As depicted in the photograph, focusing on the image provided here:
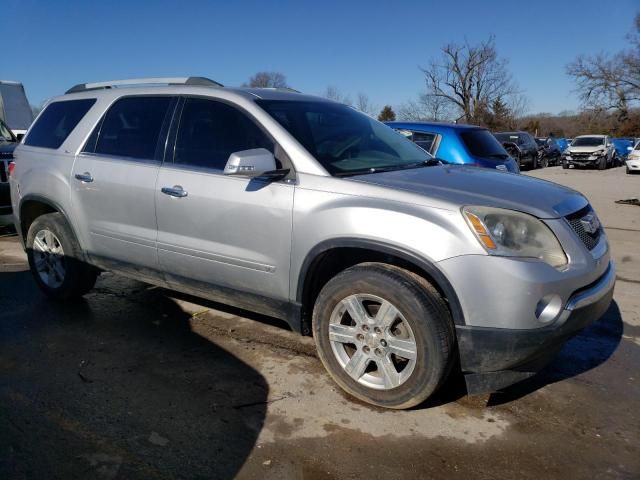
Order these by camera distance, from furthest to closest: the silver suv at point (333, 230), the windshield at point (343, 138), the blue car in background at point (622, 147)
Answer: the blue car in background at point (622, 147), the windshield at point (343, 138), the silver suv at point (333, 230)

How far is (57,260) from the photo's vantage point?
4.80 m

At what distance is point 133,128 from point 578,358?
372 centimetres

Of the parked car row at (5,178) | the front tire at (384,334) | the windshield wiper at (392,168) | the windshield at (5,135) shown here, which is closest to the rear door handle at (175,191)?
the windshield wiper at (392,168)

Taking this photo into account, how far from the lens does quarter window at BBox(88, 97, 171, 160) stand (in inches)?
157

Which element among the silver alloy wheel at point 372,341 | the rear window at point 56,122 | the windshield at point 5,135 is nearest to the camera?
the silver alloy wheel at point 372,341

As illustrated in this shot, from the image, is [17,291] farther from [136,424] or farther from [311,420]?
[311,420]

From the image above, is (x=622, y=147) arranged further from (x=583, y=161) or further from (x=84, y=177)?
(x=84, y=177)

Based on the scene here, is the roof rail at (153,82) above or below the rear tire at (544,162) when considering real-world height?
above

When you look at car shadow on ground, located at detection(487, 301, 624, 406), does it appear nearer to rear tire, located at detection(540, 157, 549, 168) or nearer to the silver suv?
the silver suv

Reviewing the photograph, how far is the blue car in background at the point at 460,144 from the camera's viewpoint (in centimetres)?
729

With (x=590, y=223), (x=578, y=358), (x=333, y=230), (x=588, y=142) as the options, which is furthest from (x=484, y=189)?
(x=588, y=142)

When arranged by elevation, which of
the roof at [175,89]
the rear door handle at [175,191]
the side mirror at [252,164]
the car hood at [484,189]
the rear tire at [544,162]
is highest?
the roof at [175,89]

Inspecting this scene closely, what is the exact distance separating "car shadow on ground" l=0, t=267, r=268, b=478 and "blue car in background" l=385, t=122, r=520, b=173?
4376 mm

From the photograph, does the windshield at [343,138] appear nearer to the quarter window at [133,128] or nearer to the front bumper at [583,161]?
the quarter window at [133,128]
